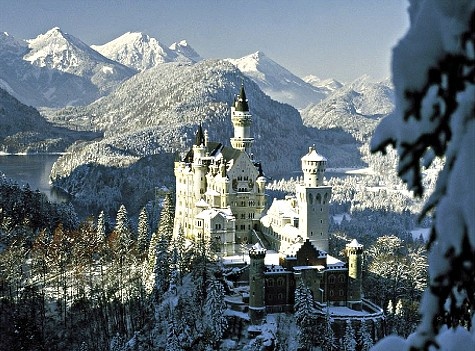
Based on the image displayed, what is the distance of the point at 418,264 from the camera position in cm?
8156

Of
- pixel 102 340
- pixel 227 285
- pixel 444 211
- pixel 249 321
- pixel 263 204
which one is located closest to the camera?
pixel 444 211

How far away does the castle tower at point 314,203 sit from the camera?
64.8 m

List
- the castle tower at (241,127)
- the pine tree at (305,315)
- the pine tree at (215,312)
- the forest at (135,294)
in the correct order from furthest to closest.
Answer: the castle tower at (241,127) < the forest at (135,294) < the pine tree at (215,312) < the pine tree at (305,315)

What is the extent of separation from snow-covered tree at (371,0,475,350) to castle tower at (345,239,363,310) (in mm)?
56561

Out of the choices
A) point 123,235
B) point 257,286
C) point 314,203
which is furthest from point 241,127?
point 257,286

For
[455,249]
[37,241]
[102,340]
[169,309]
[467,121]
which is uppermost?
[467,121]

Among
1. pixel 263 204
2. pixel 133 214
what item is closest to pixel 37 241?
pixel 263 204

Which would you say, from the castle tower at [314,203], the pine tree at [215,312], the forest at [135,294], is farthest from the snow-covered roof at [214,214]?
the pine tree at [215,312]

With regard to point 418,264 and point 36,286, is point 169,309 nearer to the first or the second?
point 36,286

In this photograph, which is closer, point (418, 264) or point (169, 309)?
point (169, 309)

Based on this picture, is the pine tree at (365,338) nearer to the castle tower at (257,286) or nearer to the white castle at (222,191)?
the castle tower at (257,286)

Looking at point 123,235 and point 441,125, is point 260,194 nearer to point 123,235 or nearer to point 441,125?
point 123,235

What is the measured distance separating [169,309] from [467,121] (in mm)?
61291

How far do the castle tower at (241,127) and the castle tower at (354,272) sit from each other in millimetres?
20049
